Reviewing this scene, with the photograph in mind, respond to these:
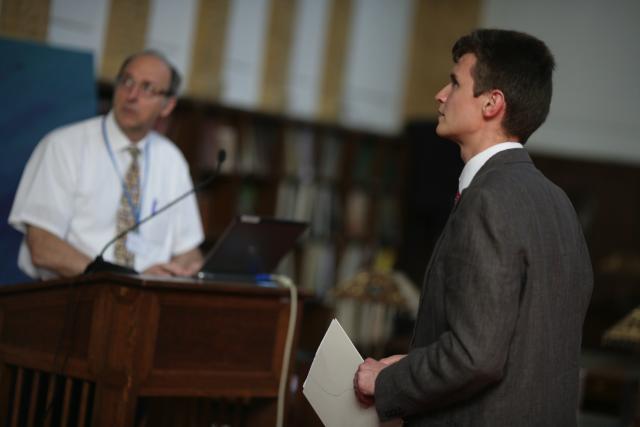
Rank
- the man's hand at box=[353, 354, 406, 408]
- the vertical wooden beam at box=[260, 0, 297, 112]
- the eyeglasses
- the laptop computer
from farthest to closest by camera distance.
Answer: the vertical wooden beam at box=[260, 0, 297, 112] < the eyeglasses < the laptop computer < the man's hand at box=[353, 354, 406, 408]

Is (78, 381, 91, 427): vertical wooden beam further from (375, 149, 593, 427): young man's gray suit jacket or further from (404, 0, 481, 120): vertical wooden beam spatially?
(404, 0, 481, 120): vertical wooden beam

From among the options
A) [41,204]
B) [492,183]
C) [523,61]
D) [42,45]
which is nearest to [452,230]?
[492,183]

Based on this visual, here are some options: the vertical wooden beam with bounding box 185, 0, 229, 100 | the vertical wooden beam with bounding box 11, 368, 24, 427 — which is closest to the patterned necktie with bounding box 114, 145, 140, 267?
the vertical wooden beam with bounding box 11, 368, 24, 427

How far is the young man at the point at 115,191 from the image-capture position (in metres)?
3.61

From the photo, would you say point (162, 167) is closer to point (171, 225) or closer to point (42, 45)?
point (171, 225)

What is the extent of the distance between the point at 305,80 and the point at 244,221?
5.34 meters

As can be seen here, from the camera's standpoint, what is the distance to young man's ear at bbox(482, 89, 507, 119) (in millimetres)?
2117

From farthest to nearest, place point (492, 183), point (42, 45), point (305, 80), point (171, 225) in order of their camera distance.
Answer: point (305, 80) → point (42, 45) → point (171, 225) → point (492, 183)

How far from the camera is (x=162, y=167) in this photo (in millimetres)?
4113

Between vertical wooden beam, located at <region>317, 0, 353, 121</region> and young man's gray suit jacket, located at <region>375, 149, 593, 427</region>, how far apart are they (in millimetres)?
6393

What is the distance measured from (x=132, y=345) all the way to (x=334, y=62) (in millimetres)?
6031

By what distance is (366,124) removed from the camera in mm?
8781

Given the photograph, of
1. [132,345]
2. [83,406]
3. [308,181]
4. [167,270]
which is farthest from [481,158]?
[308,181]

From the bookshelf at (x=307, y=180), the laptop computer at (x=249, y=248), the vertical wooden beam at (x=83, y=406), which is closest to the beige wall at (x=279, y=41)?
the bookshelf at (x=307, y=180)
